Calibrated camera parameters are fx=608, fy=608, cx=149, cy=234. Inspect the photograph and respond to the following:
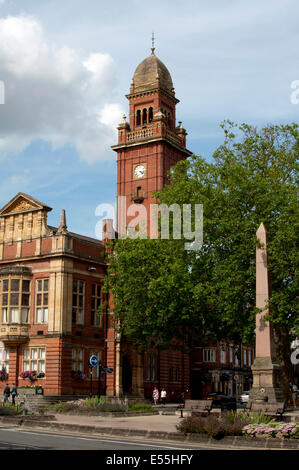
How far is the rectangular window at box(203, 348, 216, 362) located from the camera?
8403 centimetres

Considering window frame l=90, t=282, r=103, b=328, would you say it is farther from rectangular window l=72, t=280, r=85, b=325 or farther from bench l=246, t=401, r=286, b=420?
bench l=246, t=401, r=286, b=420

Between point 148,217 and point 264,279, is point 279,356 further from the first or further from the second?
point 148,217

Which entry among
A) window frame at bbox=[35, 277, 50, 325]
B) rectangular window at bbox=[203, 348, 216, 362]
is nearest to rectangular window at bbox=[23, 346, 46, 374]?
window frame at bbox=[35, 277, 50, 325]

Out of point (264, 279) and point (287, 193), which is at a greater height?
point (287, 193)

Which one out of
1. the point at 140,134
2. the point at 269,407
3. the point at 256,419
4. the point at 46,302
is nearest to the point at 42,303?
the point at 46,302

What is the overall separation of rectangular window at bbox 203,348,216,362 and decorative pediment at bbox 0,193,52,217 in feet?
134

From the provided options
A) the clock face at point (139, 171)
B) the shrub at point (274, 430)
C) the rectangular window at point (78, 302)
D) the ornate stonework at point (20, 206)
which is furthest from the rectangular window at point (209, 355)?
the shrub at point (274, 430)

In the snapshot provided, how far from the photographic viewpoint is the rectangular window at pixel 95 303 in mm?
52353

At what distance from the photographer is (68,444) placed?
18.2m

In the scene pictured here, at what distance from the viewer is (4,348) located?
50.6 meters

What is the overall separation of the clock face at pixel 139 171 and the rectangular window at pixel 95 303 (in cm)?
2011

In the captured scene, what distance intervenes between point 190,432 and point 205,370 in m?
62.0

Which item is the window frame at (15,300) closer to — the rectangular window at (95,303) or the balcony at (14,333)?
the balcony at (14,333)
